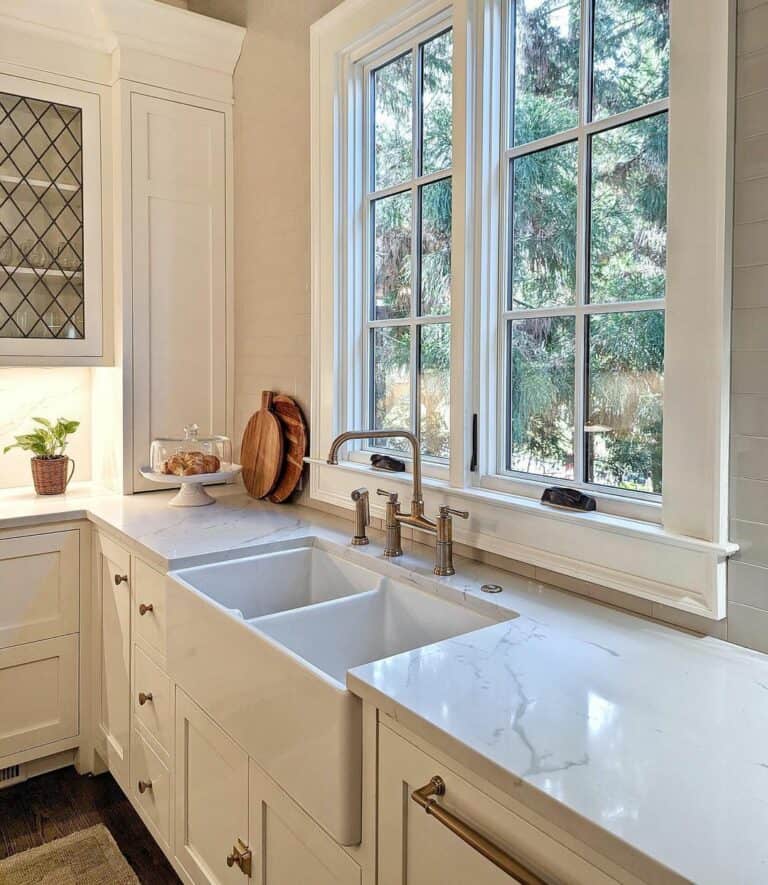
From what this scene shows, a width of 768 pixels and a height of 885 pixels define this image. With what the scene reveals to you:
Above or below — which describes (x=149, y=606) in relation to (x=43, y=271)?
below

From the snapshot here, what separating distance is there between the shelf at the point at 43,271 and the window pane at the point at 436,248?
4.31ft

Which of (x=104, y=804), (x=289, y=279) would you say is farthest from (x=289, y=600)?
Result: (x=289, y=279)

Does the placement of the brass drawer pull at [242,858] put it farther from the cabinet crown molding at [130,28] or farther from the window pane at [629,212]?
the cabinet crown molding at [130,28]

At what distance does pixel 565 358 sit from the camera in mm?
1664

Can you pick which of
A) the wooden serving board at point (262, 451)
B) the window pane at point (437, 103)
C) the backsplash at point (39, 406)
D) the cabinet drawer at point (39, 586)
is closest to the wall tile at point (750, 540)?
the window pane at point (437, 103)

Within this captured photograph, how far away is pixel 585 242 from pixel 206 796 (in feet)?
4.88

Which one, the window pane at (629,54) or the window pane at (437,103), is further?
the window pane at (437,103)

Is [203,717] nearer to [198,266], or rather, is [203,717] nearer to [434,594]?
[434,594]

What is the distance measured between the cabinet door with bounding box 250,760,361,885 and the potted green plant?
1590mm

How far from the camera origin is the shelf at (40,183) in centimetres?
246

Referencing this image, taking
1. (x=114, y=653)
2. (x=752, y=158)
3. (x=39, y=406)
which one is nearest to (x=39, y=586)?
(x=114, y=653)

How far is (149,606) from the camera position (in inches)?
77.0

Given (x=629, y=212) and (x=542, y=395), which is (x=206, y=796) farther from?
(x=629, y=212)

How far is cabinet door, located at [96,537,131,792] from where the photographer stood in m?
2.14
